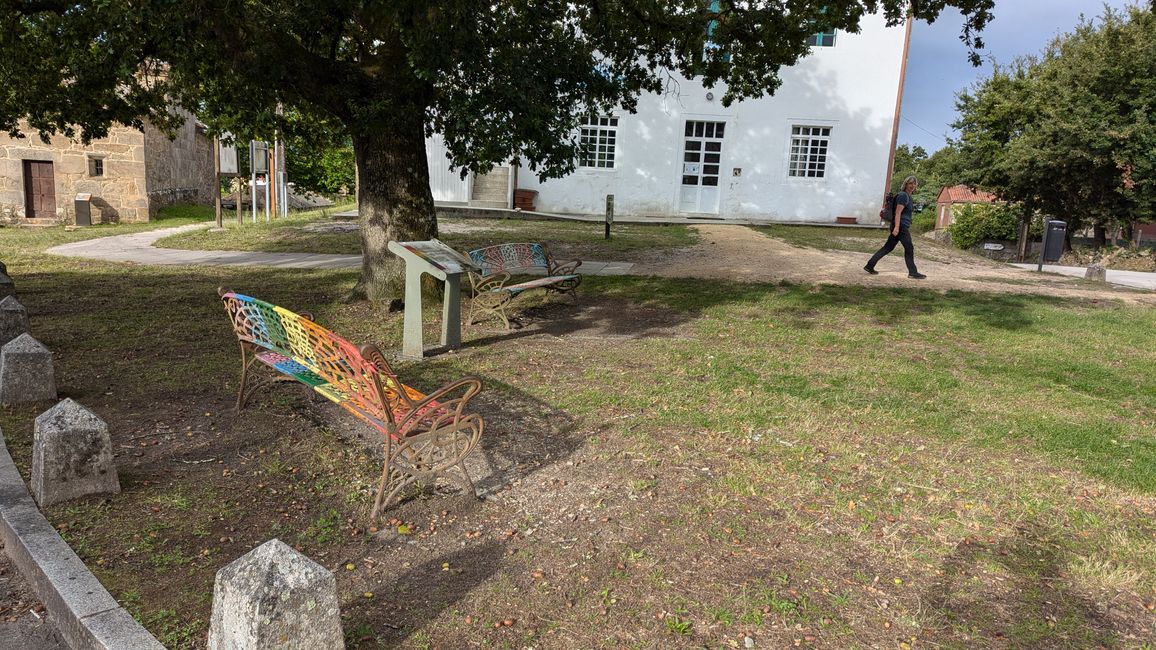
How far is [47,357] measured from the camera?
17.3 feet

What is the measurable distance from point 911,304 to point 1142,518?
6346mm

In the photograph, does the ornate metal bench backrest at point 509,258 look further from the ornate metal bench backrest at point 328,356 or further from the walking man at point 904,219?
the walking man at point 904,219

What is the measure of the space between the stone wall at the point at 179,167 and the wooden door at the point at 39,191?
2443 millimetres

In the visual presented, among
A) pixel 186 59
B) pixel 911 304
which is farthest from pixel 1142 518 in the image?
pixel 186 59

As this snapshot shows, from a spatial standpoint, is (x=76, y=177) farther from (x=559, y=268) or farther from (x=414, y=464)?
(x=414, y=464)

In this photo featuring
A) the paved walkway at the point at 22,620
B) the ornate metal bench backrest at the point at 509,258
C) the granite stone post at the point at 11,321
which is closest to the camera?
the paved walkway at the point at 22,620

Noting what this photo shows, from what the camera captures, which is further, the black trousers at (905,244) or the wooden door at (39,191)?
the wooden door at (39,191)

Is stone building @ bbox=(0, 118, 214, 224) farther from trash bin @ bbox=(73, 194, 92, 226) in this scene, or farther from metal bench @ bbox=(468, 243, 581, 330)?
metal bench @ bbox=(468, 243, 581, 330)

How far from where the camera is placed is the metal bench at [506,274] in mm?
7969

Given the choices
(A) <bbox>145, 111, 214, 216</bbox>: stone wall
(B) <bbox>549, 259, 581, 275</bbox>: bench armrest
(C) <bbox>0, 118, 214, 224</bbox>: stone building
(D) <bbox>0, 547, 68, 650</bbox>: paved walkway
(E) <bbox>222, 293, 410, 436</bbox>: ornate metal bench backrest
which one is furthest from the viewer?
(A) <bbox>145, 111, 214, 216</bbox>: stone wall

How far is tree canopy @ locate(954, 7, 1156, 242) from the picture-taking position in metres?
18.6

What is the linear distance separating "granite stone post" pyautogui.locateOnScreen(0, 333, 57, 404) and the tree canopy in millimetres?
21640

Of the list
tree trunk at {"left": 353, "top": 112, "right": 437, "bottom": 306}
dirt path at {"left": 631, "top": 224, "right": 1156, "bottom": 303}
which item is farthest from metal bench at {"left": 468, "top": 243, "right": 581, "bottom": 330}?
dirt path at {"left": 631, "top": 224, "right": 1156, "bottom": 303}

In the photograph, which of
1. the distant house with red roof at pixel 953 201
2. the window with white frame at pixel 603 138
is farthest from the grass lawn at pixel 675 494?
the distant house with red roof at pixel 953 201
